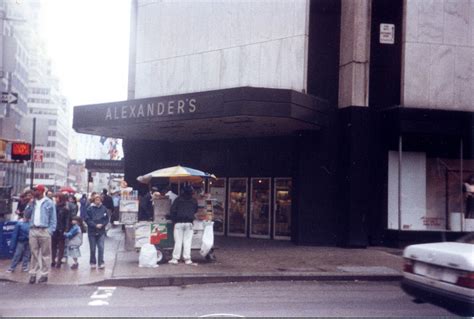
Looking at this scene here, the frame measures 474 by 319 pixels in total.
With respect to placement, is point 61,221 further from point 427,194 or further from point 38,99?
point 38,99

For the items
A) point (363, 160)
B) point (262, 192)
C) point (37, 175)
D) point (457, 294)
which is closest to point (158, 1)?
point (262, 192)

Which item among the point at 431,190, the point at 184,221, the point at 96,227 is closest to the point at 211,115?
the point at 184,221

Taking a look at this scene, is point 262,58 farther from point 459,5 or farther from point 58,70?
point 58,70

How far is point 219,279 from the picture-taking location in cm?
1119

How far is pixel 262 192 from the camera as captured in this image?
20016 mm

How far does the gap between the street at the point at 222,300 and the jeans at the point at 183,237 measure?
239 centimetres

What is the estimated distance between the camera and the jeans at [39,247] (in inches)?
427

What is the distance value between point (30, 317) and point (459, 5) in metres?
15.6

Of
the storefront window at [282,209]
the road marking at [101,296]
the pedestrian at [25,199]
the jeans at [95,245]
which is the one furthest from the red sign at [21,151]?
the storefront window at [282,209]

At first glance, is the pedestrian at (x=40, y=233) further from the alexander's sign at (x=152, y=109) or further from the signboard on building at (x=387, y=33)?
the signboard on building at (x=387, y=33)

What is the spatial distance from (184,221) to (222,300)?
13.6ft

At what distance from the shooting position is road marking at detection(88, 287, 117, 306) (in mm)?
A: 8719

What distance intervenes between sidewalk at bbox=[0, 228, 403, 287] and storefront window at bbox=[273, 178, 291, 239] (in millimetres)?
2601

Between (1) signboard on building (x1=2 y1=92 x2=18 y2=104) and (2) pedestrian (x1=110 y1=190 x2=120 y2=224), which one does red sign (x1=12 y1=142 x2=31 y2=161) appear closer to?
(1) signboard on building (x1=2 y1=92 x2=18 y2=104)
